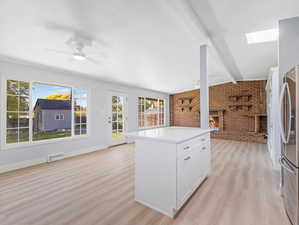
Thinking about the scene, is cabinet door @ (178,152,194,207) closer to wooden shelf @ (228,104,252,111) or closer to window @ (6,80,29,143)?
window @ (6,80,29,143)

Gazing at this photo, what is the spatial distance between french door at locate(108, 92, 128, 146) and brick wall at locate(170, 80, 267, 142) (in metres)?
3.77

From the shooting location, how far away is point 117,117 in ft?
17.3

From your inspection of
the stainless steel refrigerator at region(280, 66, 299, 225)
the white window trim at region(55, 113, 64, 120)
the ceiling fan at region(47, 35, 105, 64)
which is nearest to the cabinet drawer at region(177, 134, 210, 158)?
the stainless steel refrigerator at region(280, 66, 299, 225)

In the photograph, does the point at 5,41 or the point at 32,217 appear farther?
the point at 5,41

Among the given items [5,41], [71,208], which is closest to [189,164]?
[71,208]

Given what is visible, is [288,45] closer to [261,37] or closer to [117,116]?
[261,37]

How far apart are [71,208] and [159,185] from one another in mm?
1097

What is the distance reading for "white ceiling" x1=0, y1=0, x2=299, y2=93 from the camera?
1827mm

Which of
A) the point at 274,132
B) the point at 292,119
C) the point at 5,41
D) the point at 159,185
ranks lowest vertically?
the point at 159,185

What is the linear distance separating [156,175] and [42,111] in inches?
160

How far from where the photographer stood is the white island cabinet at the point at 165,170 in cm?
163

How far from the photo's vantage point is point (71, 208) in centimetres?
180

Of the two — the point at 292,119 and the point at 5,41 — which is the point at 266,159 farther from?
the point at 5,41

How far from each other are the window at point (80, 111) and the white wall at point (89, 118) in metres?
0.14
